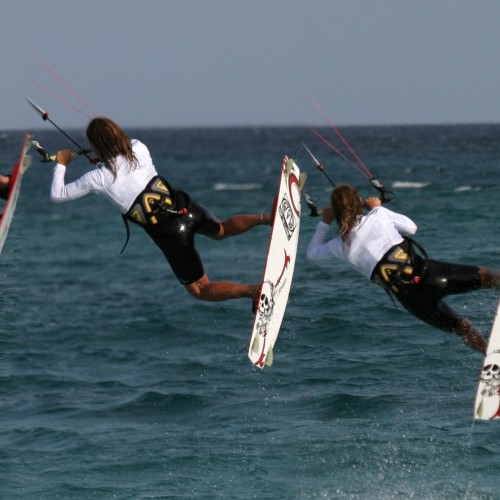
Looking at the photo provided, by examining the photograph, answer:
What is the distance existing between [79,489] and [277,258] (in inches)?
213

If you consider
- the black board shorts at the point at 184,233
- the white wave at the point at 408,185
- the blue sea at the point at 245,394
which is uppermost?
the white wave at the point at 408,185

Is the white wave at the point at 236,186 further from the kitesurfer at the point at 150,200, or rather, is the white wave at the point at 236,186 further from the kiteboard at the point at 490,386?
the kiteboard at the point at 490,386

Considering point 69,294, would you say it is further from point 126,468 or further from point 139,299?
point 126,468

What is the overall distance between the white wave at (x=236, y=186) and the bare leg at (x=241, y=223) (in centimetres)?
5171

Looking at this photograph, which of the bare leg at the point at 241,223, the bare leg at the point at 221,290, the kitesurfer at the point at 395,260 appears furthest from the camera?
the bare leg at the point at 241,223

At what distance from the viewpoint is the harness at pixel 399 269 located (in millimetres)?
10891

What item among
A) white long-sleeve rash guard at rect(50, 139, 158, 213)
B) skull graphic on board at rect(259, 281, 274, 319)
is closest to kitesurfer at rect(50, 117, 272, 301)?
white long-sleeve rash guard at rect(50, 139, 158, 213)

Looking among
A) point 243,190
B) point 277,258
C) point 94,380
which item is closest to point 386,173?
point 243,190

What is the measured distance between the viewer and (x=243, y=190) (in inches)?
2474

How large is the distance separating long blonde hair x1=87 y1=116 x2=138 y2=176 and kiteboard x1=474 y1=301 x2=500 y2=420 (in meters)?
3.72

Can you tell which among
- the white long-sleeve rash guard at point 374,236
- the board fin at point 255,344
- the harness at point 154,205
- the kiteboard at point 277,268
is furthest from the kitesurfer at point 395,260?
the harness at point 154,205

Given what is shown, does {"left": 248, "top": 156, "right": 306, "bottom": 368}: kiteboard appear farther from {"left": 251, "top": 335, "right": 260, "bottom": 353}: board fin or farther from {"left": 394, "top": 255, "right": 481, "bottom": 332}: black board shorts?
{"left": 394, "top": 255, "right": 481, "bottom": 332}: black board shorts

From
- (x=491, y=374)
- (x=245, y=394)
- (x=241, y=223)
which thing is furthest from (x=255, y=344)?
(x=245, y=394)

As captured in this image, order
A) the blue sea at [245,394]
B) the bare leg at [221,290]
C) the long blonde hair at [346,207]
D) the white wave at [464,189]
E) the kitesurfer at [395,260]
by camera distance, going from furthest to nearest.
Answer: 1. the white wave at [464,189]
2. the blue sea at [245,394]
3. the bare leg at [221,290]
4. the kitesurfer at [395,260]
5. the long blonde hair at [346,207]
